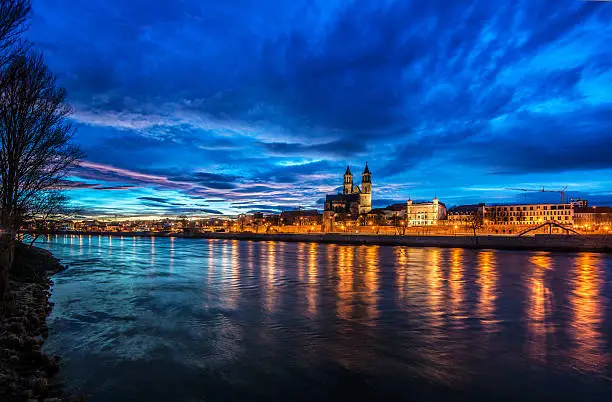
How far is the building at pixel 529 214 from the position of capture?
167m

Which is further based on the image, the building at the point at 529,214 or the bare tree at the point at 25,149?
the building at the point at 529,214

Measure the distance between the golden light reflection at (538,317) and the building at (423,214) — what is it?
166341 mm

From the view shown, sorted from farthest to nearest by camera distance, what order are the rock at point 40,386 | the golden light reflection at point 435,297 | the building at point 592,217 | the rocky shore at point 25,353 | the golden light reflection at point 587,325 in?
the building at point 592,217, the golden light reflection at point 435,297, the golden light reflection at point 587,325, the rock at point 40,386, the rocky shore at point 25,353

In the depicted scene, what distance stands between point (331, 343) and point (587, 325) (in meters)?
10.5

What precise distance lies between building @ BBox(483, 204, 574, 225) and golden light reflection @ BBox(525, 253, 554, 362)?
15329 centimetres

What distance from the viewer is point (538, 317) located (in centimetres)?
1598

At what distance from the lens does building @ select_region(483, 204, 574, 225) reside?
166750 millimetres

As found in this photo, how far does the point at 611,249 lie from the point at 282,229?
140905mm

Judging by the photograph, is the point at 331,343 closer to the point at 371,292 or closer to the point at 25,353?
the point at 25,353

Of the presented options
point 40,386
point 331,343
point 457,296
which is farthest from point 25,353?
point 457,296

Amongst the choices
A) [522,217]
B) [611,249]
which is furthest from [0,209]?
[522,217]

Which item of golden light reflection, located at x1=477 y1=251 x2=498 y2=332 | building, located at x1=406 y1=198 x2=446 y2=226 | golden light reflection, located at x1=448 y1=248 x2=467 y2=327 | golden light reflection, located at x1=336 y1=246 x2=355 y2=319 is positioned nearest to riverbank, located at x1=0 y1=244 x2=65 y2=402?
golden light reflection, located at x1=336 y1=246 x2=355 y2=319

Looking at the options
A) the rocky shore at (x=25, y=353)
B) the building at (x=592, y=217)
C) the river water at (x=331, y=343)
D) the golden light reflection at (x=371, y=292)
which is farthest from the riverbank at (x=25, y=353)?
the building at (x=592, y=217)

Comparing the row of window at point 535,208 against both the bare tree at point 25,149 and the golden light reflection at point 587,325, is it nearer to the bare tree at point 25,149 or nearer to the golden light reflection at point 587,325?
the golden light reflection at point 587,325
